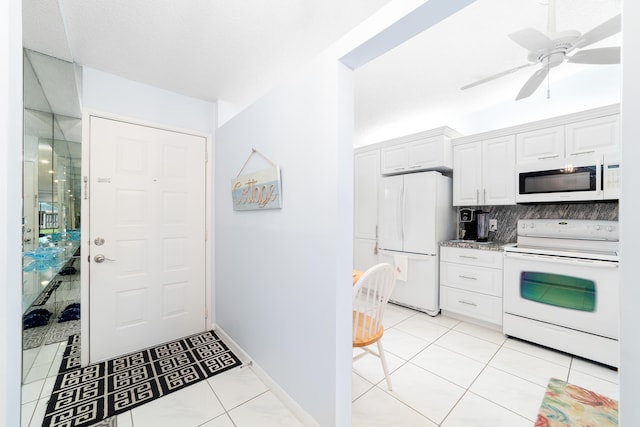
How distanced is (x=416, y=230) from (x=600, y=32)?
2.25m

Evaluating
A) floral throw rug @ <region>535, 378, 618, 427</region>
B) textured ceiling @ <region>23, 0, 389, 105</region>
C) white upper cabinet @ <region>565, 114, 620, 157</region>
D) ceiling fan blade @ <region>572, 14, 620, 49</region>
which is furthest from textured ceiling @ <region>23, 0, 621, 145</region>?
floral throw rug @ <region>535, 378, 618, 427</region>

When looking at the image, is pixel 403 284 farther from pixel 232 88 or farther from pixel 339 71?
pixel 232 88

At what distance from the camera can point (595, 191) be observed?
94.7 inches

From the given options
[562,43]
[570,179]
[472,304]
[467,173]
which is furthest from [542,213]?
[562,43]

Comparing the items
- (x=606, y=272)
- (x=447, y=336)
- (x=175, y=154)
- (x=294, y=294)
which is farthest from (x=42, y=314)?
(x=606, y=272)

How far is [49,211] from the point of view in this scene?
1.41 metres

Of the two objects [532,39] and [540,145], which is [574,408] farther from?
[532,39]

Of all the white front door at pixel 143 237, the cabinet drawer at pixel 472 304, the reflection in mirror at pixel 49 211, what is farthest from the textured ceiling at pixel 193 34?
the cabinet drawer at pixel 472 304

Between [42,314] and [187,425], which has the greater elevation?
[42,314]

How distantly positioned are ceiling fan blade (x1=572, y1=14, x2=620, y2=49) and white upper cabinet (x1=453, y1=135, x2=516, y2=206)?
1.44 metres

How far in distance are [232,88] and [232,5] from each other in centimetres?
110

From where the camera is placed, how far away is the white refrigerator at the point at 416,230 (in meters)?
3.23

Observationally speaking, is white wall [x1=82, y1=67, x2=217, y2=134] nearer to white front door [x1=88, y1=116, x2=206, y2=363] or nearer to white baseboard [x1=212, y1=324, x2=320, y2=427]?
white front door [x1=88, y1=116, x2=206, y2=363]

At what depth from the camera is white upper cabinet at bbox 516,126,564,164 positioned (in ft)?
8.61
